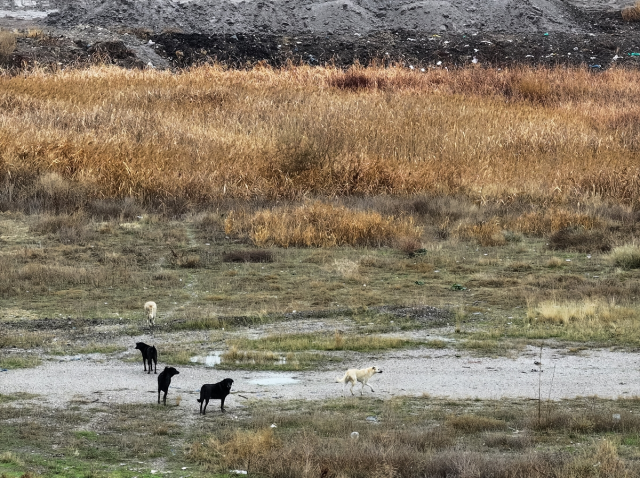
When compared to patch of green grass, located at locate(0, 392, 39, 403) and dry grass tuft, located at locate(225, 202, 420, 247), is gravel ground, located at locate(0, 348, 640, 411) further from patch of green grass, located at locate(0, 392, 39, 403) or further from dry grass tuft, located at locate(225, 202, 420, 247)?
dry grass tuft, located at locate(225, 202, 420, 247)

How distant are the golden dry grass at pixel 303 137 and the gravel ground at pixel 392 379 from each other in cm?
968

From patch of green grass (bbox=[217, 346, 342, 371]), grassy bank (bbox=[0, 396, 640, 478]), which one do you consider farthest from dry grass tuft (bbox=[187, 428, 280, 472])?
patch of green grass (bbox=[217, 346, 342, 371])

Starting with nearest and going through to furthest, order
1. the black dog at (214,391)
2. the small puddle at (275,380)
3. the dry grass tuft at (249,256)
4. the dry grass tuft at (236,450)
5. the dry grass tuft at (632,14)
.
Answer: the dry grass tuft at (236,450)
the black dog at (214,391)
the small puddle at (275,380)
the dry grass tuft at (249,256)
the dry grass tuft at (632,14)

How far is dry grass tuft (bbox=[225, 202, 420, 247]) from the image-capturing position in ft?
54.7

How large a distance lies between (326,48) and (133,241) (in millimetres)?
24898

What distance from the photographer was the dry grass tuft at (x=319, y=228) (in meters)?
16.7

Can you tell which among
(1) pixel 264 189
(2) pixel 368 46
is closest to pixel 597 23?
(2) pixel 368 46

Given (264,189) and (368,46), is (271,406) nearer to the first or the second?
(264,189)

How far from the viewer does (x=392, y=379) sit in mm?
9391

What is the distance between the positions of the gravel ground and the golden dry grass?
9.68m

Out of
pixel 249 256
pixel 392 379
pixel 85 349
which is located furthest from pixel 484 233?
pixel 85 349

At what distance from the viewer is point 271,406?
27.3 ft

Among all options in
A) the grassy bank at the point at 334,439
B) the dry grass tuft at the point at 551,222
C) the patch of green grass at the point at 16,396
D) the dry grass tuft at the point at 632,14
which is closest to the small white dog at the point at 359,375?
the grassy bank at the point at 334,439

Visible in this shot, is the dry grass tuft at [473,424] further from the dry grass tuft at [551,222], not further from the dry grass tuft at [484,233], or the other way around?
the dry grass tuft at [551,222]
